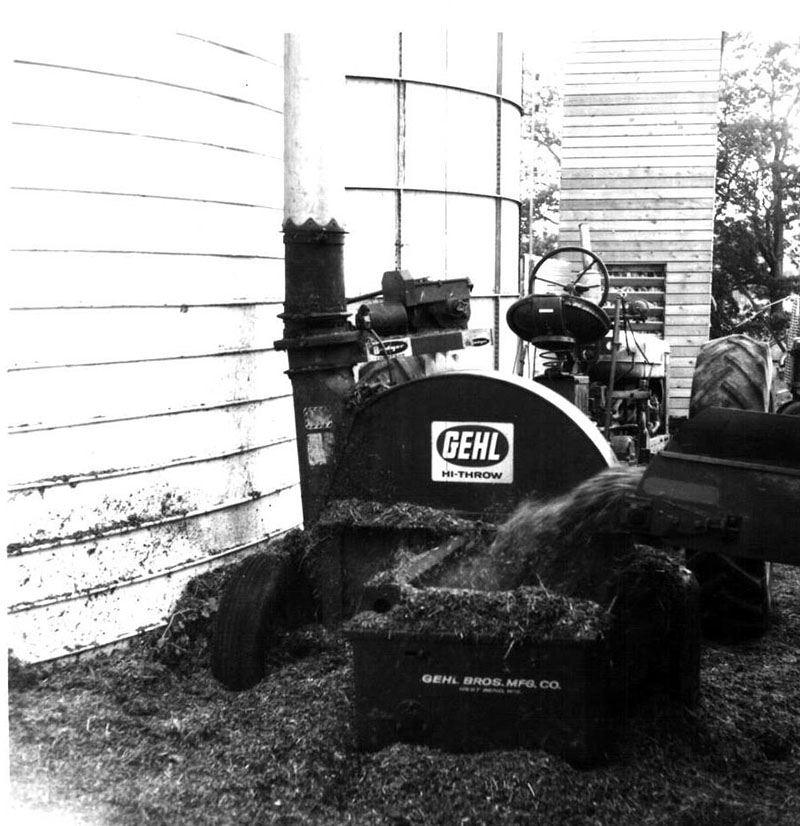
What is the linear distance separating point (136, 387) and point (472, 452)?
1617 mm

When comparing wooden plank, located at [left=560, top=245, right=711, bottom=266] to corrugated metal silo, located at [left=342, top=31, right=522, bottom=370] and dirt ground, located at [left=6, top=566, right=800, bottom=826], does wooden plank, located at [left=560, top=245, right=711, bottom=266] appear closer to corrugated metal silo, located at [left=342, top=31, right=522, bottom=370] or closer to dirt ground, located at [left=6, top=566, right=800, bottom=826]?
corrugated metal silo, located at [left=342, top=31, right=522, bottom=370]

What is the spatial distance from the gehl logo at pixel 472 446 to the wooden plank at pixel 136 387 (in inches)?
55.0

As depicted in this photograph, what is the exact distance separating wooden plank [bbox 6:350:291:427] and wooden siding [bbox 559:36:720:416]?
9.52 meters

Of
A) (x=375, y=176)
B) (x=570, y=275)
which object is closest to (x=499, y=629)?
(x=375, y=176)

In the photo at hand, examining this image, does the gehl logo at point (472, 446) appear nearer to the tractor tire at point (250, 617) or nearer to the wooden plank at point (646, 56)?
the tractor tire at point (250, 617)

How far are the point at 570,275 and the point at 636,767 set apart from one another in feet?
38.3

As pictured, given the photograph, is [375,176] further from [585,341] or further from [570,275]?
[570,275]

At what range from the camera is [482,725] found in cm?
420

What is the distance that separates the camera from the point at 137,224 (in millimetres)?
5512

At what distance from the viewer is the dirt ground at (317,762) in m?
4.00

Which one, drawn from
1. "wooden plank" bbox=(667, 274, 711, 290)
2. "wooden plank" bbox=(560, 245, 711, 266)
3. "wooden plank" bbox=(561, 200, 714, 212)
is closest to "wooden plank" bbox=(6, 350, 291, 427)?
"wooden plank" bbox=(561, 200, 714, 212)

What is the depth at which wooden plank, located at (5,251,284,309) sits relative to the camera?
504 centimetres

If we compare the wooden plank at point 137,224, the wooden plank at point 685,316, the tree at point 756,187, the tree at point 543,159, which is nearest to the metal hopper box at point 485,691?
the wooden plank at point 137,224

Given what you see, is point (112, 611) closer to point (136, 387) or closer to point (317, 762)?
point (136, 387)
